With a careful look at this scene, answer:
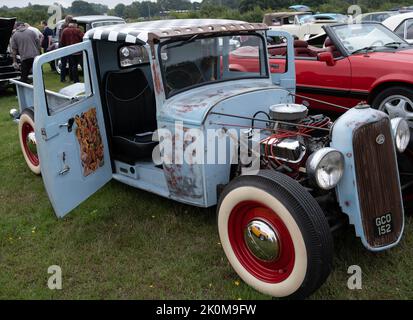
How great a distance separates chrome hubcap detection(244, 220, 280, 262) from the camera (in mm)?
2791

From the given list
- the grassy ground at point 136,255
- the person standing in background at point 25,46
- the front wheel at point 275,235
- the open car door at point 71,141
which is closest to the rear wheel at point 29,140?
the grassy ground at point 136,255

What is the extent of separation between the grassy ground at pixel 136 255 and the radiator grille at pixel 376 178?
371 mm

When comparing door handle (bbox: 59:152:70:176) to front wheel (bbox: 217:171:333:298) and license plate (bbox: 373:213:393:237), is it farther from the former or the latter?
license plate (bbox: 373:213:393:237)

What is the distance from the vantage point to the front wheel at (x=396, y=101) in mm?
5297

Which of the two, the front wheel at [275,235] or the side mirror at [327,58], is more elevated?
the side mirror at [327,58]

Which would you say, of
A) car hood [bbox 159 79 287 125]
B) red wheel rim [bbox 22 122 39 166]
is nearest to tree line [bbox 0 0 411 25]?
red wheel rim [bbox 22 122 39 166]

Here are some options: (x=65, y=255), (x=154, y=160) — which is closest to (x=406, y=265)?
(x=154, y=160)

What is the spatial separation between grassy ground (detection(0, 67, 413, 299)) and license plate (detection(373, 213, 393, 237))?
1.11 ft

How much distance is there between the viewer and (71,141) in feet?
12.2

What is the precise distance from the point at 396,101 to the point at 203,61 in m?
2.80

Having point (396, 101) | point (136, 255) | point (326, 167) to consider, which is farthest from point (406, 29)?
point (136, 255)

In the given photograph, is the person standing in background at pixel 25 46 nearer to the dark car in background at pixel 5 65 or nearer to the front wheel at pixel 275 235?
the dark car in background at pixel 5 65

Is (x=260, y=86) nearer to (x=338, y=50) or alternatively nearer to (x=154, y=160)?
(x=154, y=160)
